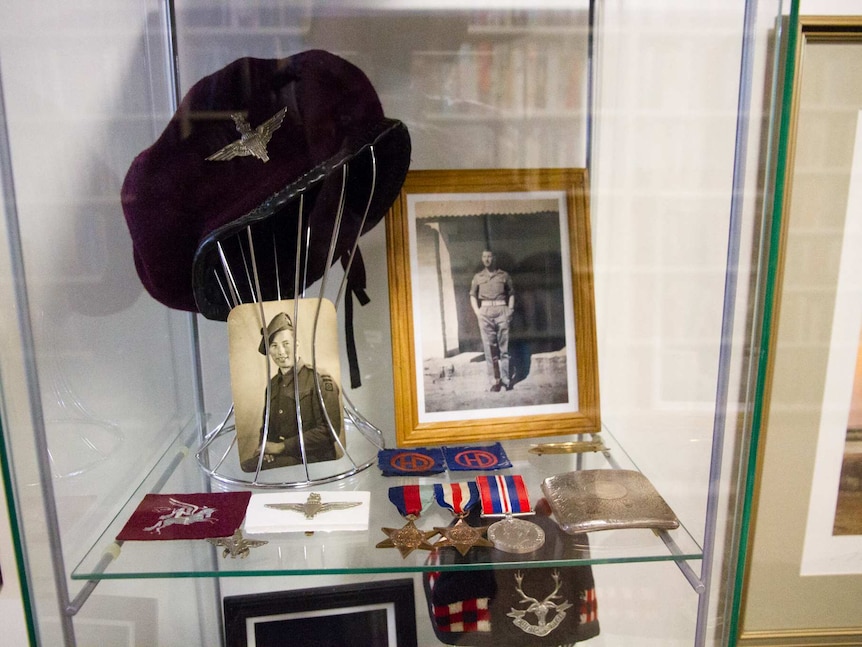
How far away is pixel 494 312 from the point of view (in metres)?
0.81

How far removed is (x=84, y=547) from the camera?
68 cm

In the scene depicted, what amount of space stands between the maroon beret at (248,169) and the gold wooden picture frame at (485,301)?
0.36 feet

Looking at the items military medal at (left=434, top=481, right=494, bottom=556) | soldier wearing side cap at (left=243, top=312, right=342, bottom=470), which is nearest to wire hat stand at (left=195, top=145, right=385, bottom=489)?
soldier wearing side cap at (left=243, top=312, right=342, bottom=470)

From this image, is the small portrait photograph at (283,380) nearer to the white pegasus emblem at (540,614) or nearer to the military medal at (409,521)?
the military medal at (409,521)

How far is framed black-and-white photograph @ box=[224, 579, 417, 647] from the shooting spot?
799 mm

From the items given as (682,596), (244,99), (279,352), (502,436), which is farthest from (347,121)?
(682,596)

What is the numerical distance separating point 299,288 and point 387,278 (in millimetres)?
117

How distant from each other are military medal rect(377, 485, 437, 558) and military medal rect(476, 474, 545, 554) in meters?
0.06

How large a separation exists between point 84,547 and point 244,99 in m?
0.50

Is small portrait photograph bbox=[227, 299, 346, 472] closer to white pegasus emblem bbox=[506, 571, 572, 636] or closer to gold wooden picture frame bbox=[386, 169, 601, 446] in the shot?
gold wooden picture frame bbox=[386, 169, 601, 446]

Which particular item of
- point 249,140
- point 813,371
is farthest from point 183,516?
point 813,371

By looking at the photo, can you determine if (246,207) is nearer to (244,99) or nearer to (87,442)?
(244,99)

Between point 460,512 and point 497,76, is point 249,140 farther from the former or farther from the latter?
point 460,512

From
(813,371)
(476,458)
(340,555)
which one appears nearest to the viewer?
(340,555)
